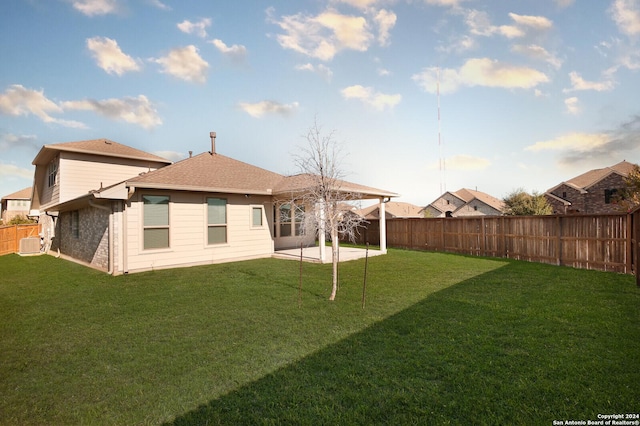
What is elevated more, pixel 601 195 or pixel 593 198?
pixel 601 195

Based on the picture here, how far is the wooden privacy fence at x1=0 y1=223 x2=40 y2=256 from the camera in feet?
51.8

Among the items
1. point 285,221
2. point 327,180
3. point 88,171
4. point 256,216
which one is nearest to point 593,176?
point 285,221

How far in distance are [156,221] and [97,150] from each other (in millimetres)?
8247

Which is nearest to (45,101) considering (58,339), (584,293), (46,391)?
(58,339)

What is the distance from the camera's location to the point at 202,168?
38.7 ft

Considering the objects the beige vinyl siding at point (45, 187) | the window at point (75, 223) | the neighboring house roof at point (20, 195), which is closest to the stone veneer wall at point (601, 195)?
the window at point (75, 223)

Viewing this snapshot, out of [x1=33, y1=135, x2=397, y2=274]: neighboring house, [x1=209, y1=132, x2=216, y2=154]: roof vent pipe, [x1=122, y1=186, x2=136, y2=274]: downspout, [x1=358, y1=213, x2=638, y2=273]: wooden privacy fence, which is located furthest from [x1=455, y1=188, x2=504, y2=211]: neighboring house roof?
[x1=122, y1=186, x2=136, y2=274]: downspout

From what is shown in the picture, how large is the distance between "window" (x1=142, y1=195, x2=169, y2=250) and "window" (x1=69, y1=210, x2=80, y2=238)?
5.89 metres

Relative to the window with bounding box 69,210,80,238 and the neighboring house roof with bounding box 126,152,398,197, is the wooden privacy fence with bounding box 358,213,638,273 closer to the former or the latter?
the neighboring house roof with bounding box 126,152,398,197

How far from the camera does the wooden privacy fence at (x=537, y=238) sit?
8773 mm

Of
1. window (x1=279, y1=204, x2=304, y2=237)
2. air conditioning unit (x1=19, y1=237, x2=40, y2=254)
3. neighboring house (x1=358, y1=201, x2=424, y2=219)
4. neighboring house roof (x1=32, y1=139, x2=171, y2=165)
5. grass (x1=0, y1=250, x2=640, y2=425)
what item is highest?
neighboring house roof (x1=32, y1=139, x2=171, y2=165)

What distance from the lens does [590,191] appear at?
2711 cm

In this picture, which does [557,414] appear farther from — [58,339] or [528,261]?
[528,261]

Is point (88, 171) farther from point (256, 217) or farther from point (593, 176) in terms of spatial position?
point (593, 176)
